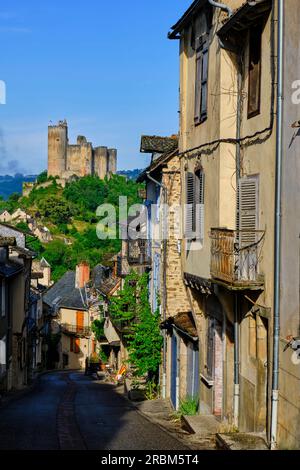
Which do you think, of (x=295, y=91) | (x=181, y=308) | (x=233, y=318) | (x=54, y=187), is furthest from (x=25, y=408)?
(x=54, y=187)

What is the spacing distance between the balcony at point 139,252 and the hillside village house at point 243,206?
9.95 metres

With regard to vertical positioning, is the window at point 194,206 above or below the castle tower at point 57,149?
below

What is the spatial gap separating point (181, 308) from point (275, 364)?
11843mm

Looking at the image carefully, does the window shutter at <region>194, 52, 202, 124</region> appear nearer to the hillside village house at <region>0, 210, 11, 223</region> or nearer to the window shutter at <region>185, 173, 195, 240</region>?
the window shutter at <region>185, 173, 195, 240</region>

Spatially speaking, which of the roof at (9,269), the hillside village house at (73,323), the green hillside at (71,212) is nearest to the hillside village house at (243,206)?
the roof at (9,269)

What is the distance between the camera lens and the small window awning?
20906 millimetres

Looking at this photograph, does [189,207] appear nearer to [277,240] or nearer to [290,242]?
[277,240]

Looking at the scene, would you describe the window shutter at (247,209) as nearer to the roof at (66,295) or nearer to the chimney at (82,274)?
the roof at (66,295)

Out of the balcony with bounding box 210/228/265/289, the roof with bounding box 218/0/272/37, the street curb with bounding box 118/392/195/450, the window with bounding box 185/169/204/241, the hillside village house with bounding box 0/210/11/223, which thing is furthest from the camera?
the hillside village house with bounding box 0/210/11/223

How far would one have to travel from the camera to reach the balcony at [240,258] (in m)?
14.4

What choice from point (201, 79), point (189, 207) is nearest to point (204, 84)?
point (201, 79)

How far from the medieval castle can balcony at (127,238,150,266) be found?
12649 centimetres

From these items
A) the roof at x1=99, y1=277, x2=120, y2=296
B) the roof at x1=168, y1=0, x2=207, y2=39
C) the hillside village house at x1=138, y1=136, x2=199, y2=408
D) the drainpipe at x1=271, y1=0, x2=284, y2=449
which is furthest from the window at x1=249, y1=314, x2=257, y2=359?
the roof at x1=99, y1=277, x2=120, y2=296

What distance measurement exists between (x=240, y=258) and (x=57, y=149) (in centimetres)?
14543
